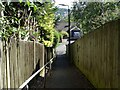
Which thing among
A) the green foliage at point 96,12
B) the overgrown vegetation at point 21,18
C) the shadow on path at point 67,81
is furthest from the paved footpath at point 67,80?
the green foliage at point 96,12

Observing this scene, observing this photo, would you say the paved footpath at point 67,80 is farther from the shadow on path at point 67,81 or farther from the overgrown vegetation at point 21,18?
the overgrown vegetation at point 21,18

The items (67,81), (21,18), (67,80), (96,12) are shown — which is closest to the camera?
(21,18)

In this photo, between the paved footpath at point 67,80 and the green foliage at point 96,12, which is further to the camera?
the green foliage at point 96,12

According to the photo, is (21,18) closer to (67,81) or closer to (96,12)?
(67,81)

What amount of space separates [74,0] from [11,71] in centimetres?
2813

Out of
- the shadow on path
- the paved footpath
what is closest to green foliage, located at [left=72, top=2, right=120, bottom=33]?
the paved footpath

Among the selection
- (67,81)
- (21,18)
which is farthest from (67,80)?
(21,18)

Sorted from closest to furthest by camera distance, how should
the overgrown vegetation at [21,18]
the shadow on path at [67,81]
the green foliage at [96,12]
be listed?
the overgrown vegetation at [21,18] < the shadow on path at [67,81] < the green foliage at [96,12]

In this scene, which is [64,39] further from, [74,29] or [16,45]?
[16,45]

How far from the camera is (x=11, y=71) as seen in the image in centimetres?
572

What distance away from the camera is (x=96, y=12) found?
2745 cm

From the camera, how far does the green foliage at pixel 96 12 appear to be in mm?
24530

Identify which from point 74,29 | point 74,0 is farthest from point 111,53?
point 74,29

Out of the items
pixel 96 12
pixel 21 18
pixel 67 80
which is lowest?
pixel 67 80
